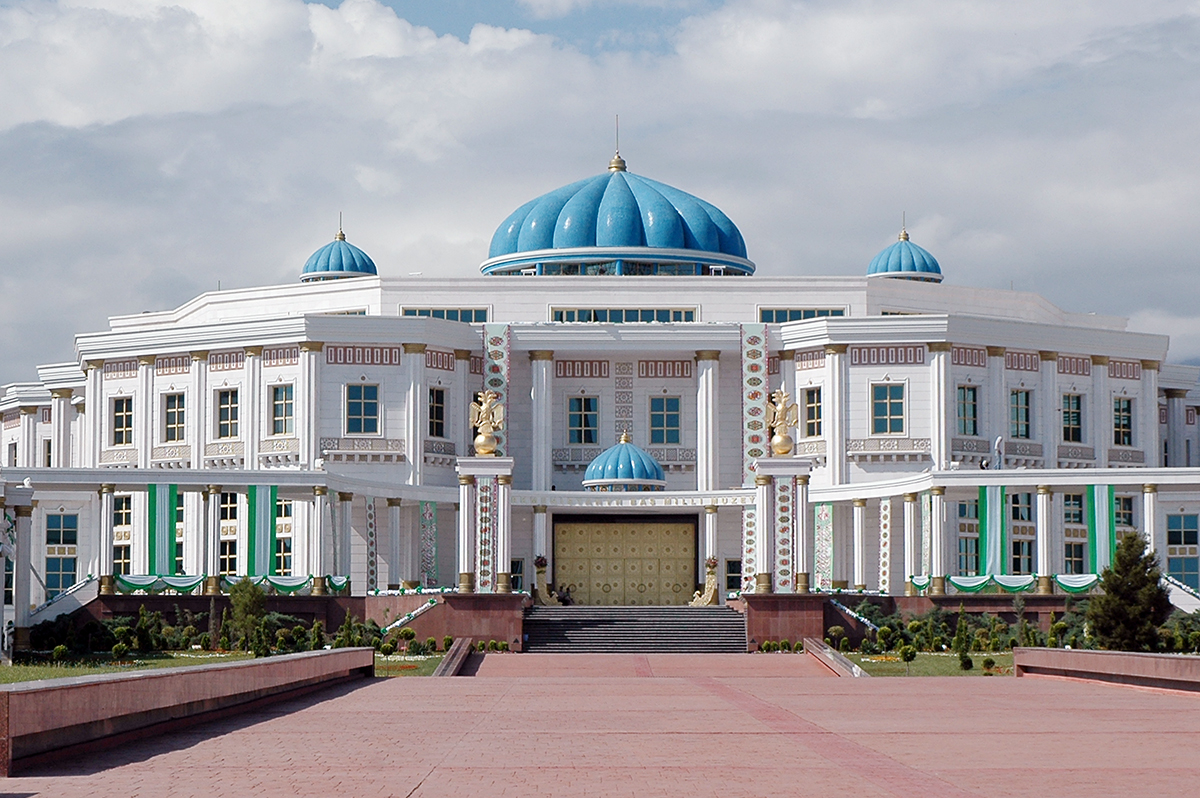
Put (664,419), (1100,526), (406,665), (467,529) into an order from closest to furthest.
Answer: (406,665)
(467,529)
(1100,526)
(664,419)

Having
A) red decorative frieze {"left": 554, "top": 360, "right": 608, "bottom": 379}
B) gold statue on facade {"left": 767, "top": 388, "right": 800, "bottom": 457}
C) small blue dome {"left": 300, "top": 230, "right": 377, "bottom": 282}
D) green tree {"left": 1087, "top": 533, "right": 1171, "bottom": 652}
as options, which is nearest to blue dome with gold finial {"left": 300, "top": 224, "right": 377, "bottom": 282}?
small blue dome {"left": 300, "top": 230, "right": 377, "bottom": 282}

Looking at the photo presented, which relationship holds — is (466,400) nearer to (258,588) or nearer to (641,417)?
(641,417)

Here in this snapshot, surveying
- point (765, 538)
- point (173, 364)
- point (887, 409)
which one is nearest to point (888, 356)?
point (887, 409)

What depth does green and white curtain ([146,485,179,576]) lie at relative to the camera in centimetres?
4838

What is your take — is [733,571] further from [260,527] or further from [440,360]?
[260,527]

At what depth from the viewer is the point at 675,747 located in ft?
57.5

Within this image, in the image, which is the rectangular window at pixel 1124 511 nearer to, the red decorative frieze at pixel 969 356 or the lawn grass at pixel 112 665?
the red decorative frieze at pixel 969 356

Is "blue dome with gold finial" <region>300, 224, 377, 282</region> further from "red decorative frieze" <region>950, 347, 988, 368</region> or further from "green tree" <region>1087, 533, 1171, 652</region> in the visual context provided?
"green tree" <region>1087, 533, 1171, 652</region>

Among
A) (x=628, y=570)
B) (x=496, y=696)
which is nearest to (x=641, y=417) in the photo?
(x=628, y=570)

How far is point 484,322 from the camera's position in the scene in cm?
5794

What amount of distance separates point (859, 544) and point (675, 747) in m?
36.5

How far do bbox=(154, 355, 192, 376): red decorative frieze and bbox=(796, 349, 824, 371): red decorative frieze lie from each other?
1896 centimetres

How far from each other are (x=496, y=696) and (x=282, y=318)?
3085cm

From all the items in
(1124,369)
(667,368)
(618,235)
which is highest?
(618,235)
